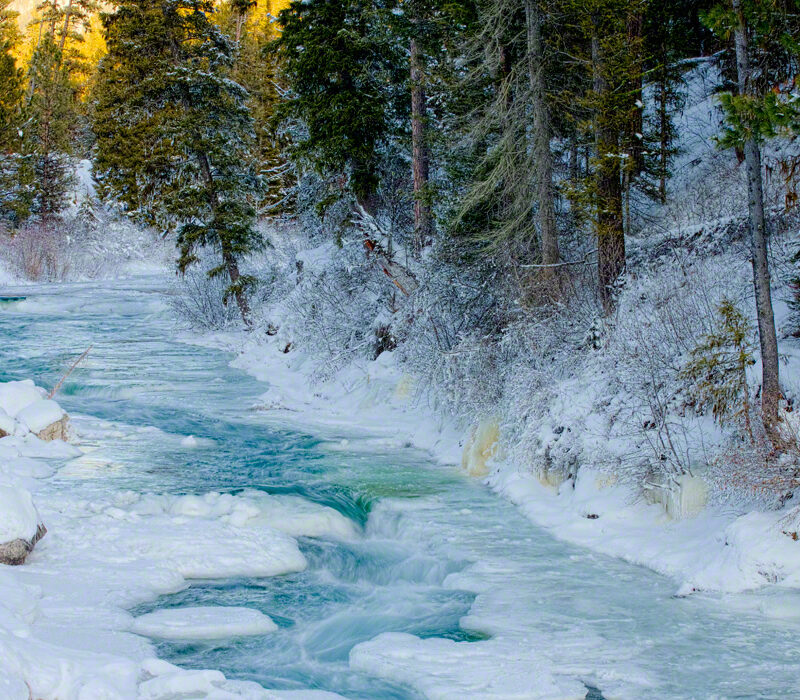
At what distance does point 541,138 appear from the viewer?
13.1m

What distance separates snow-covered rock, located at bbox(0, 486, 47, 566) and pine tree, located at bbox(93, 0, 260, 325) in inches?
660

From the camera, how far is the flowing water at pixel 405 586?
5.79m

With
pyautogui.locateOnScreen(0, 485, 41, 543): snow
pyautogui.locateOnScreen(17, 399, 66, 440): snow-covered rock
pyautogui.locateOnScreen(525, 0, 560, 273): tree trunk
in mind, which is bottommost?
pyautogui.locateOnScreen(0, 485, 41, 543): snow

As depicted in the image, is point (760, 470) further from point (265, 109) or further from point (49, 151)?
point (49, 151)

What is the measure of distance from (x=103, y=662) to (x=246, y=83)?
42.8m

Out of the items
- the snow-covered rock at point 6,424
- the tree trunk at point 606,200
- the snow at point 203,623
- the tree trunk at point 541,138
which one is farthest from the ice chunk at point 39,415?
the tree trunk at point 606,200

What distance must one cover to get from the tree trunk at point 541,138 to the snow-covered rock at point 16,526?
8494mm

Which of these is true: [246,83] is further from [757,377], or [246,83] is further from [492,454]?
[757,377]

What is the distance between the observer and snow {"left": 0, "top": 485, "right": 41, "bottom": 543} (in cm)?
700

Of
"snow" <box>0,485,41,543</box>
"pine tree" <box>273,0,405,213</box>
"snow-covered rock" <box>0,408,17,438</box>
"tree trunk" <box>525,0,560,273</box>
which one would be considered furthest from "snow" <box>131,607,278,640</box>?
"pine tree" <box>273,0,405,213</box>

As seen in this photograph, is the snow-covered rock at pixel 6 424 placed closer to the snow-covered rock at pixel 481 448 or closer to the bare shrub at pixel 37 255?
the snow-covered rock at pixel 481 448

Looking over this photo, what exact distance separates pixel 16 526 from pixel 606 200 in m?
9.01

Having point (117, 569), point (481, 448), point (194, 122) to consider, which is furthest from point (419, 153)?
point (117, 569)

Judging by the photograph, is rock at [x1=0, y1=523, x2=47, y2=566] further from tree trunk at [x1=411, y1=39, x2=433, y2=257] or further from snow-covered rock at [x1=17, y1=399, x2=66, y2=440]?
tree trunk at [x1=411, y1=39, x2=433, y2=257]
